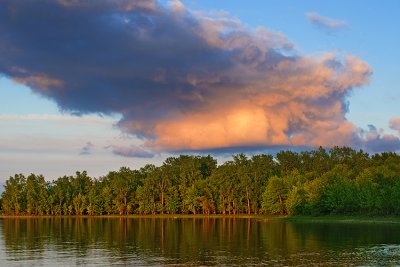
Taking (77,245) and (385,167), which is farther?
(385,167)

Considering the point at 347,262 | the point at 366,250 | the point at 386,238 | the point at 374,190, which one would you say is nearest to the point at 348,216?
the point at 374,190

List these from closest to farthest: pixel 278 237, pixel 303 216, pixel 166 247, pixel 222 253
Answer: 1. pixel 222 253
2. pixel 166 247
3. pixel 278 237
4. pixel 303 216

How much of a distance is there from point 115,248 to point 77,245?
30.6 ft

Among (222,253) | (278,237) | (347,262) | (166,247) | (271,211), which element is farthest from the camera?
(271,211)

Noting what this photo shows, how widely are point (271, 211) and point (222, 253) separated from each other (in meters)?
124

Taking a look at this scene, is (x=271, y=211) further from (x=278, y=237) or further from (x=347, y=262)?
(x=347, y=262)

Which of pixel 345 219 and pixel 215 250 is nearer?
pixel 215 250

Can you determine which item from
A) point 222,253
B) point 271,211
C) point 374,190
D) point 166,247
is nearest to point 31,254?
point 166,247

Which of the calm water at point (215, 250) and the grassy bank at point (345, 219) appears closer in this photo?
the calm water at point (215, 250)

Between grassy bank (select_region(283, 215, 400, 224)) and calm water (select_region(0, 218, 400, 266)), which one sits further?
grassy bank (select_region(283, 215, 400, 224))

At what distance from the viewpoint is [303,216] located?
170500 millimetres

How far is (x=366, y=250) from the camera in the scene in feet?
245

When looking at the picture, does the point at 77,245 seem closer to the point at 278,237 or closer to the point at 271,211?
the point at 278,237

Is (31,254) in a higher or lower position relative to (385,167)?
lower
